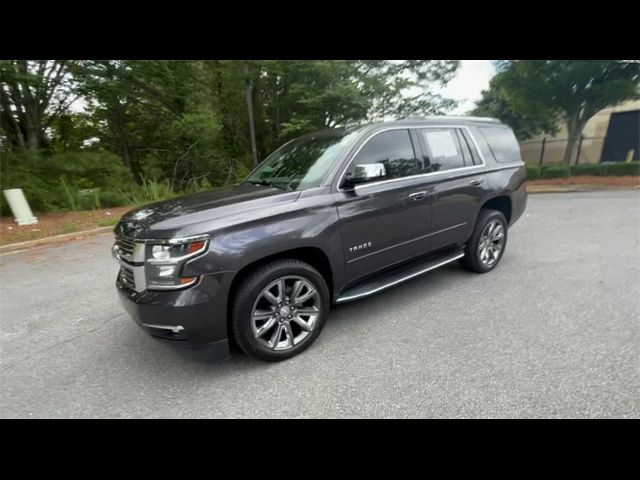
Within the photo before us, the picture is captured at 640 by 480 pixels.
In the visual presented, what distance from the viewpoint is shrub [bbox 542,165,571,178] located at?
44.0 feet

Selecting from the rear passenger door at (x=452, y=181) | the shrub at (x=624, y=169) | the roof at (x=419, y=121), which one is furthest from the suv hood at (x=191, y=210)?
the shrub at (x=624, y=169)

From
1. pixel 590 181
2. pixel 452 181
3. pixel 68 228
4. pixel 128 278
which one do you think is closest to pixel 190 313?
pixel 128 278

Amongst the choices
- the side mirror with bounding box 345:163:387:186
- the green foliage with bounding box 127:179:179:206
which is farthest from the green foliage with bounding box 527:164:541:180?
the green foliage with bounding box 127:179:179:206

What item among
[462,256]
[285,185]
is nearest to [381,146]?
[285,185]

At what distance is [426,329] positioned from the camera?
301 centimetres

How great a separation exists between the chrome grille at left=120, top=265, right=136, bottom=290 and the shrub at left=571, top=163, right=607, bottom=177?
54.0ft

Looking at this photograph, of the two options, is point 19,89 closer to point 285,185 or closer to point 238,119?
point 238,119

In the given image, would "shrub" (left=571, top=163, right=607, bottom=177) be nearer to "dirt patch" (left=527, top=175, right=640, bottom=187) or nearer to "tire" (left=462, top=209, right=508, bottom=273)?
"dirt patch" (left=527, top=175, right=640, bottom=187)

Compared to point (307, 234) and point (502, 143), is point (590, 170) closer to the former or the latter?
point (502, 143)

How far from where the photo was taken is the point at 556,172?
44.5 feet

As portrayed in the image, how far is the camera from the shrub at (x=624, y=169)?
1228cm

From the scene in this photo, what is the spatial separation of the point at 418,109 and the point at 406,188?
1346 cm

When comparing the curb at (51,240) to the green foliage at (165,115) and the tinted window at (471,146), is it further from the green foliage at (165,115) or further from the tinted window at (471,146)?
the tinted window at (471,146)

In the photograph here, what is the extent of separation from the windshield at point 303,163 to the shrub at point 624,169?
14.6 metres
